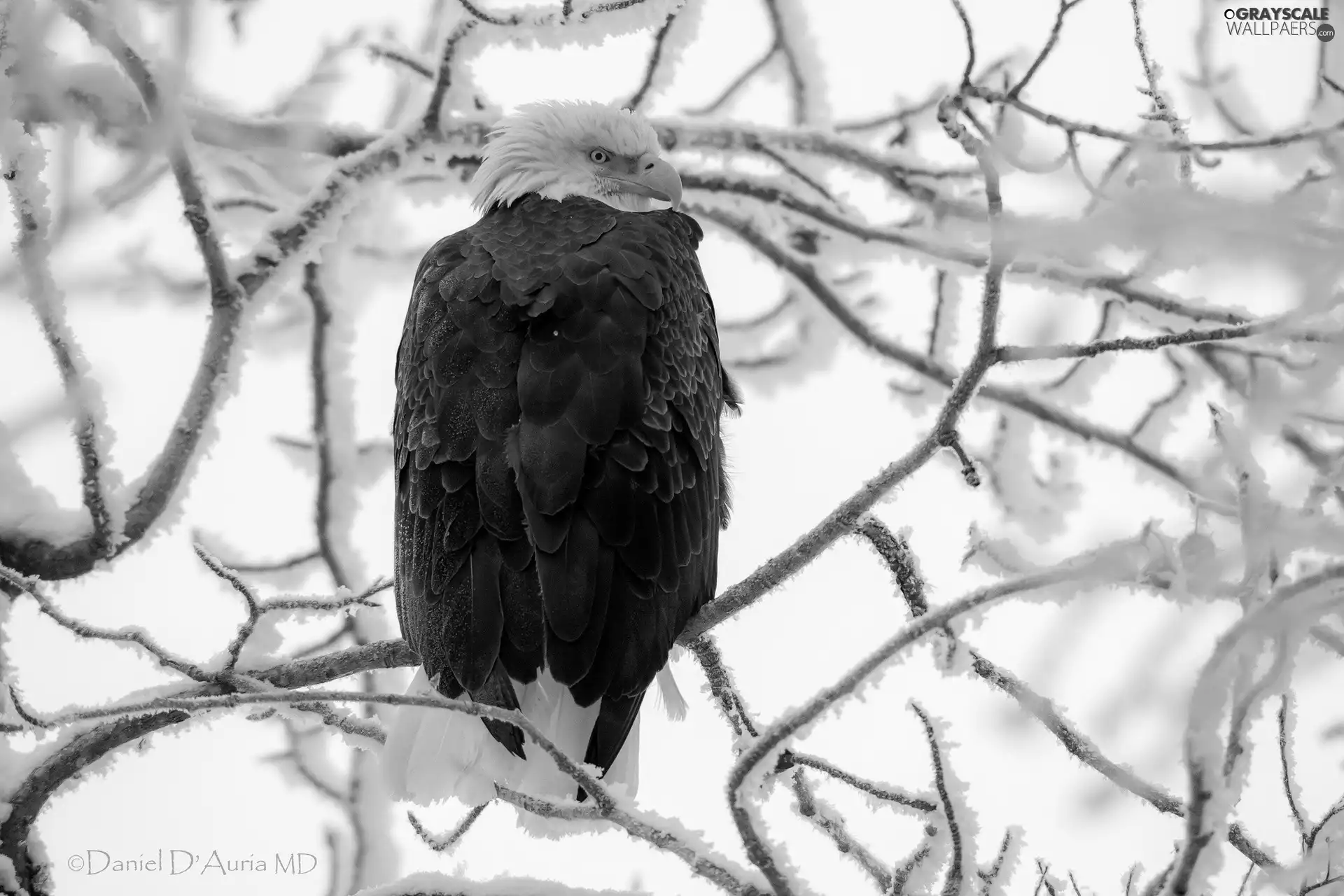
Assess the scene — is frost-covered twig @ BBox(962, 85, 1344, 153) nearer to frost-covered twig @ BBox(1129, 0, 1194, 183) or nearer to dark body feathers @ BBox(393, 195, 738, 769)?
frost-covered twig @ BBox(1129, 0, 1194, 183)

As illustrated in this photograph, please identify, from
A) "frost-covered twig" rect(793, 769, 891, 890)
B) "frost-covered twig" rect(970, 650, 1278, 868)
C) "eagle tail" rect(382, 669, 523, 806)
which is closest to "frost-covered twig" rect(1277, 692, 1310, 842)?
"frost-covered twig" rect(970, 650, 1278, 868)

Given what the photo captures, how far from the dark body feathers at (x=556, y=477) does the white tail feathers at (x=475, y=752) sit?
9cm

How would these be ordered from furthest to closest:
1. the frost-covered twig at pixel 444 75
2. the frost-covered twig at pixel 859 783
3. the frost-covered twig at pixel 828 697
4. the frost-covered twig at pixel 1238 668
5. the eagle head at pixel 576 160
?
the eagle head at pixel 576 160
the frost-covered twig at pixel 444 75
the frost-covered twig at pixel 859 783
the frost-covered twig at pixel 828 697
the frost-covered twig at pixel 1238 668

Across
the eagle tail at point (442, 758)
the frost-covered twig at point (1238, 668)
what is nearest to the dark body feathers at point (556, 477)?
the eagle tail at point (442, 758)

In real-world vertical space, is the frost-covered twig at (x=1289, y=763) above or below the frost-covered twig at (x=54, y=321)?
below

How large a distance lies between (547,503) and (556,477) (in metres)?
0.07

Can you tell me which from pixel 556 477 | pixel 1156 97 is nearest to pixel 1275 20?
pixel 1156 97

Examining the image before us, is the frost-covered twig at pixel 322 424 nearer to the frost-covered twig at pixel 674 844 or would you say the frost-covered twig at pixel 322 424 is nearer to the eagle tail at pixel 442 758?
the eagle tail at pixel 442 758

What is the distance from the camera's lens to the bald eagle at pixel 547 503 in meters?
2.77

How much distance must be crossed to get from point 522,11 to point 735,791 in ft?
9.84

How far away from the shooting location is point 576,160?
15.6ft

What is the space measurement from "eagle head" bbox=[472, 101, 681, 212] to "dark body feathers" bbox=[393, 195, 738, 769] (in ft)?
3.87

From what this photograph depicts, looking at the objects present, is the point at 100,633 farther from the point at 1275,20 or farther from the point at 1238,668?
the point at 1275,20

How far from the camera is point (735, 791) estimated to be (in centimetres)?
170
